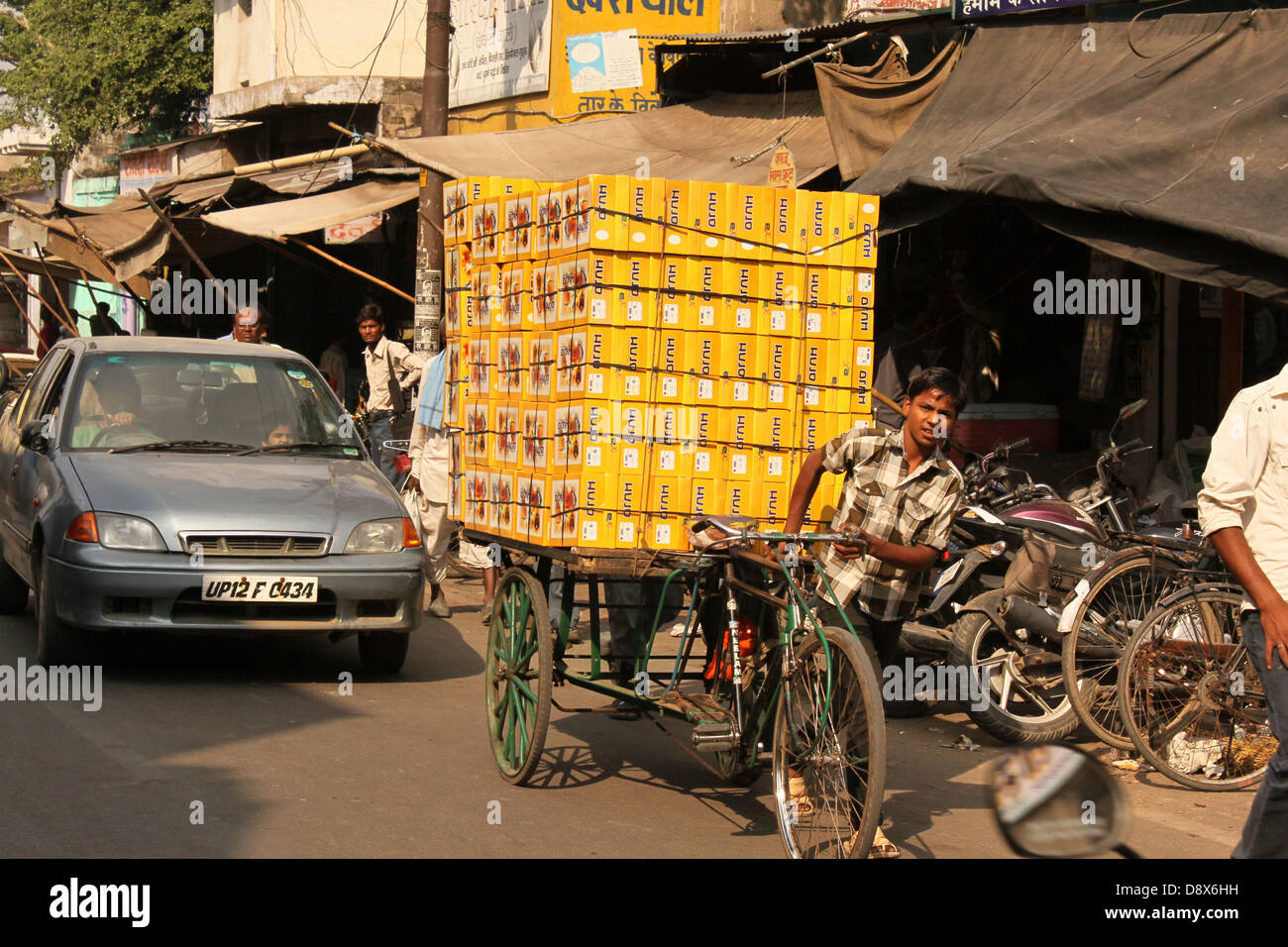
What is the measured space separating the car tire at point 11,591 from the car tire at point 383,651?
95.9 inches

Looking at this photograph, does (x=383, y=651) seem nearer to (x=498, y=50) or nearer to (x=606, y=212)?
(x=606, y=212)

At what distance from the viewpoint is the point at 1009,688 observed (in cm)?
727

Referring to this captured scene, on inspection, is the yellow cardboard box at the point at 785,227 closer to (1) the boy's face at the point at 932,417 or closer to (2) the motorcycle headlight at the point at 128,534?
(1) the boy's face at the point at 932,417

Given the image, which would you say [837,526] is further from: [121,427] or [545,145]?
[545,145]

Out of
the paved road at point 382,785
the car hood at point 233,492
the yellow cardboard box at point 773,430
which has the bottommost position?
the paved road at point 382,785

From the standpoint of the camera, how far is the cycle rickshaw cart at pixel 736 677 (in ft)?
14.7

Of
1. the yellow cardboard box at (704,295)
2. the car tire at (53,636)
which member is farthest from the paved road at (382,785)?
the yellow cardboard box at (704,295)

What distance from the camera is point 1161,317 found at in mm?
10031

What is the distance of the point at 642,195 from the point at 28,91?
27092mm

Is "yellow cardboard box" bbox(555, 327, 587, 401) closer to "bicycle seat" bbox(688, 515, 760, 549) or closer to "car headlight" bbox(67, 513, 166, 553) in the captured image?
"bicycle seat" bbox(688, 515, 760, 549)

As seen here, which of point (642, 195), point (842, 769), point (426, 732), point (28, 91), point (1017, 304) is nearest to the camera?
point (842, 769)

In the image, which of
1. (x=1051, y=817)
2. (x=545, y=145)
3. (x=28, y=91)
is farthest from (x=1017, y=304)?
(x=28, y=91)

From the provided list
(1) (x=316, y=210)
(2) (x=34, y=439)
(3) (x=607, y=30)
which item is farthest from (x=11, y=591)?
(3) (x=607, y=30)

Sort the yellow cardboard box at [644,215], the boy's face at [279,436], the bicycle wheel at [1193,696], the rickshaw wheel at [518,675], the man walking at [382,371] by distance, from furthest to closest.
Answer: the man walking at [382,371]
the boy's face at [279,436]
the bicycle wheel at [1193,696]
the rickshaw wheel at [518,675]
the yellow cardboard box at [644,215]
